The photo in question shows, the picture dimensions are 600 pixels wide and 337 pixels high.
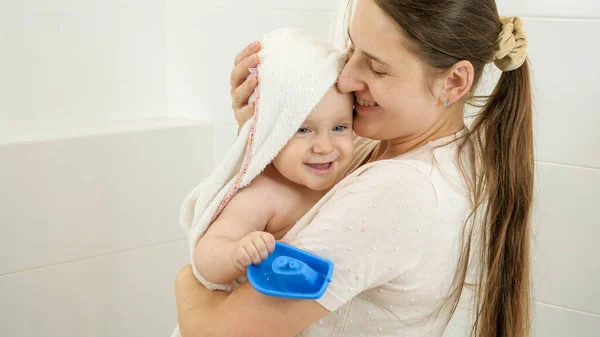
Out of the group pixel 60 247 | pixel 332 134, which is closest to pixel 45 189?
pixel 60 247

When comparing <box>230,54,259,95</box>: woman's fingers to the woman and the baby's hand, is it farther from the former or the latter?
the baby's hand

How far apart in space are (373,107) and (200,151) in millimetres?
1164

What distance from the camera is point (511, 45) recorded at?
109 centimetres

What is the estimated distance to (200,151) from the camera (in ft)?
7.25

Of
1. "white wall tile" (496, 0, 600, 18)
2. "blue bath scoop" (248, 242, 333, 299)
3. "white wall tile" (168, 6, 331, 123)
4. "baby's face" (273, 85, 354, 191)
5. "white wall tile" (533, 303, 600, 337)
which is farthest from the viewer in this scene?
"white wall tile" (168, 6, 331, 123)

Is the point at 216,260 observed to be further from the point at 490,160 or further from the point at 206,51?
the point at 206,51

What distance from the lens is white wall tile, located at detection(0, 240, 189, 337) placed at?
1.88m

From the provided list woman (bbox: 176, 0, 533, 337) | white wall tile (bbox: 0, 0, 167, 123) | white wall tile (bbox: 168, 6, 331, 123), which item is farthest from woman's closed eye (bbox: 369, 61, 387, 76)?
white wall tile (bbox: 0, 0, 167, 123)

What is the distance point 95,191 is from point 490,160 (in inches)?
48.2

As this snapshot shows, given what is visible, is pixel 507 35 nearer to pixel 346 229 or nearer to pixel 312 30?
pixel 346 229

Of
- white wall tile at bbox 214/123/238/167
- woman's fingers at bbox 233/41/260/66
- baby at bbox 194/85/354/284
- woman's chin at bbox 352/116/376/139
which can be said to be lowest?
white wall tile at bbox 214/123/238/167

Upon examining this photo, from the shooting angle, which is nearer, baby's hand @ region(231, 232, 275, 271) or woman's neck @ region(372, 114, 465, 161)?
baby's hand @ region(231, 232, 275, 271)

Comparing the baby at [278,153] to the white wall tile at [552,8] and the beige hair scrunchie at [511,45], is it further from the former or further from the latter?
the white wall tile at [552,8]

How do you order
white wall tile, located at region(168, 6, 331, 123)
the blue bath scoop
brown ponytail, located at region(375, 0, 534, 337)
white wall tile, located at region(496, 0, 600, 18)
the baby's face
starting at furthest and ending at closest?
white wall tile, located at region(168, 6, 331, 123) < white wall tile, located at region(496, 0, 600, 18) < the baby's face < brown ponytail, located at region(375, 0, 534, 337) < the blue bath scoop
